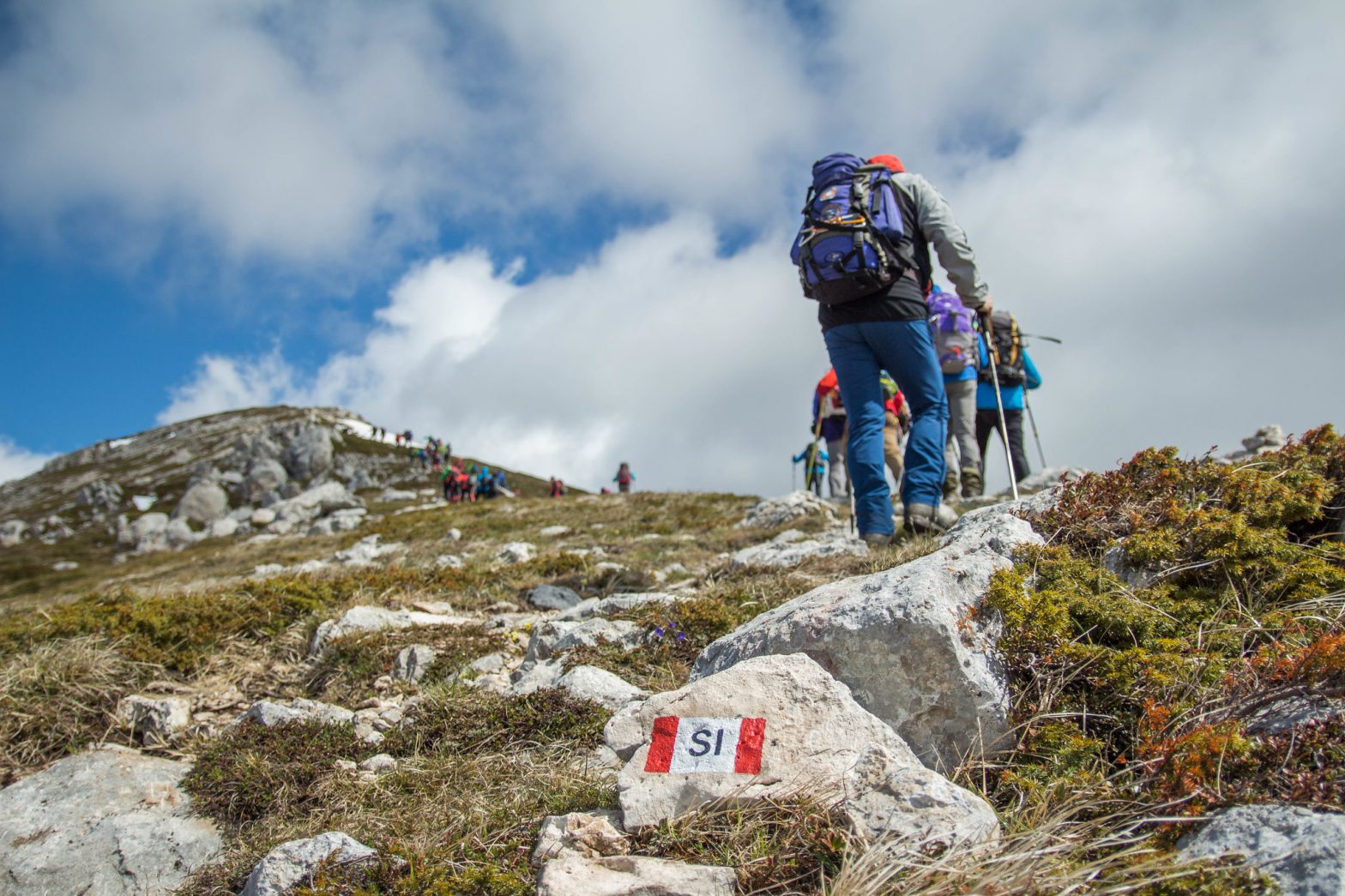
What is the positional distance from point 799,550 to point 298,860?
18.1 ft

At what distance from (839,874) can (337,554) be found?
44.8 ft

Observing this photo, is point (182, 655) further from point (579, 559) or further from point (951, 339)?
point (951, 339)

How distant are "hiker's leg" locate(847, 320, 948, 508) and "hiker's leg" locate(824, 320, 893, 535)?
0.46 feet

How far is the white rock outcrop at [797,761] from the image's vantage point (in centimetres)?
235

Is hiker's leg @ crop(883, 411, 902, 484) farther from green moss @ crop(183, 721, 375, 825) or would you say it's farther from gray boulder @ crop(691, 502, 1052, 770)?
green moss @ crop(183, 721, 375, 825)

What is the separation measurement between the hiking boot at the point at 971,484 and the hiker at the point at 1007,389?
0.76m

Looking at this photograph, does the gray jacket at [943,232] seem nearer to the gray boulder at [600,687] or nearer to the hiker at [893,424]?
the gray boulder at [600,687]

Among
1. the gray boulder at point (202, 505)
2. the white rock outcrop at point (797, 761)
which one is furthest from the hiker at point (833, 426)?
the gray boulder at point (202, 505)

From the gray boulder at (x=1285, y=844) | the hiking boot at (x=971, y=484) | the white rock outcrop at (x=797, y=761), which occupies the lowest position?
the gray boulder at (x=1285, y=844)

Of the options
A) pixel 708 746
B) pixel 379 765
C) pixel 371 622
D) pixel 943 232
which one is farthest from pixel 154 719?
pixel 943 232

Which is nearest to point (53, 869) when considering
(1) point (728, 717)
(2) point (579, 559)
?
(1) point (728, 717)

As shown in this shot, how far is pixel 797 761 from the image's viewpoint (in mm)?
2721

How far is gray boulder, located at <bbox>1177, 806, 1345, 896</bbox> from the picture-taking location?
6.07ft

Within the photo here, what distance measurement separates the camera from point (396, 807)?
340cm
